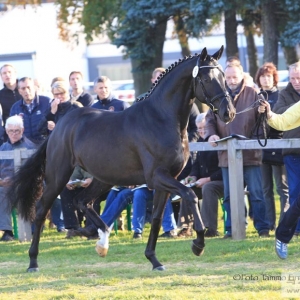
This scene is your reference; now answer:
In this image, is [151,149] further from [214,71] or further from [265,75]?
[265,75]

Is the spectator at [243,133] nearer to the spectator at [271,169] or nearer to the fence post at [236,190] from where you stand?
the fence post at [236,190]

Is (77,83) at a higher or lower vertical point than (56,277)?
higher

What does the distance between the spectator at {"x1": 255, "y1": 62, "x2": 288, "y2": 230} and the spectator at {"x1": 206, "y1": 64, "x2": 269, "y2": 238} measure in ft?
1.10

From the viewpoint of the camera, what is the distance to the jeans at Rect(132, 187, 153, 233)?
35.2ft

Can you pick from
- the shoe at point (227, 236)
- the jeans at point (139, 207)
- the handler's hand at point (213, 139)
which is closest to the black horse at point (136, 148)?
the jeans at point (139, 207)

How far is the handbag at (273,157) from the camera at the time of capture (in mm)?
10523

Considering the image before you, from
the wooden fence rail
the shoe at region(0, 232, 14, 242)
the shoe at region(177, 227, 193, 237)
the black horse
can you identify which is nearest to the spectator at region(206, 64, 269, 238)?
the wooden fence rail

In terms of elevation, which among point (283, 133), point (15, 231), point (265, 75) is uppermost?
point (265, 75)

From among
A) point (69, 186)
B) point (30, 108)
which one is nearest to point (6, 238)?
point (69, 186)

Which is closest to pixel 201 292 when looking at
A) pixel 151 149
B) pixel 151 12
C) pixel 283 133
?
pixel 151 149

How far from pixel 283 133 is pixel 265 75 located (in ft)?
2.82

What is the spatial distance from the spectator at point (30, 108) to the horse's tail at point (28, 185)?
2.34m

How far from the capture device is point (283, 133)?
10266 millimetres

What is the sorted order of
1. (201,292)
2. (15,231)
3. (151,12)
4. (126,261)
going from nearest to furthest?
(201,292)
(126,261)
(15,231)
(151,12)
